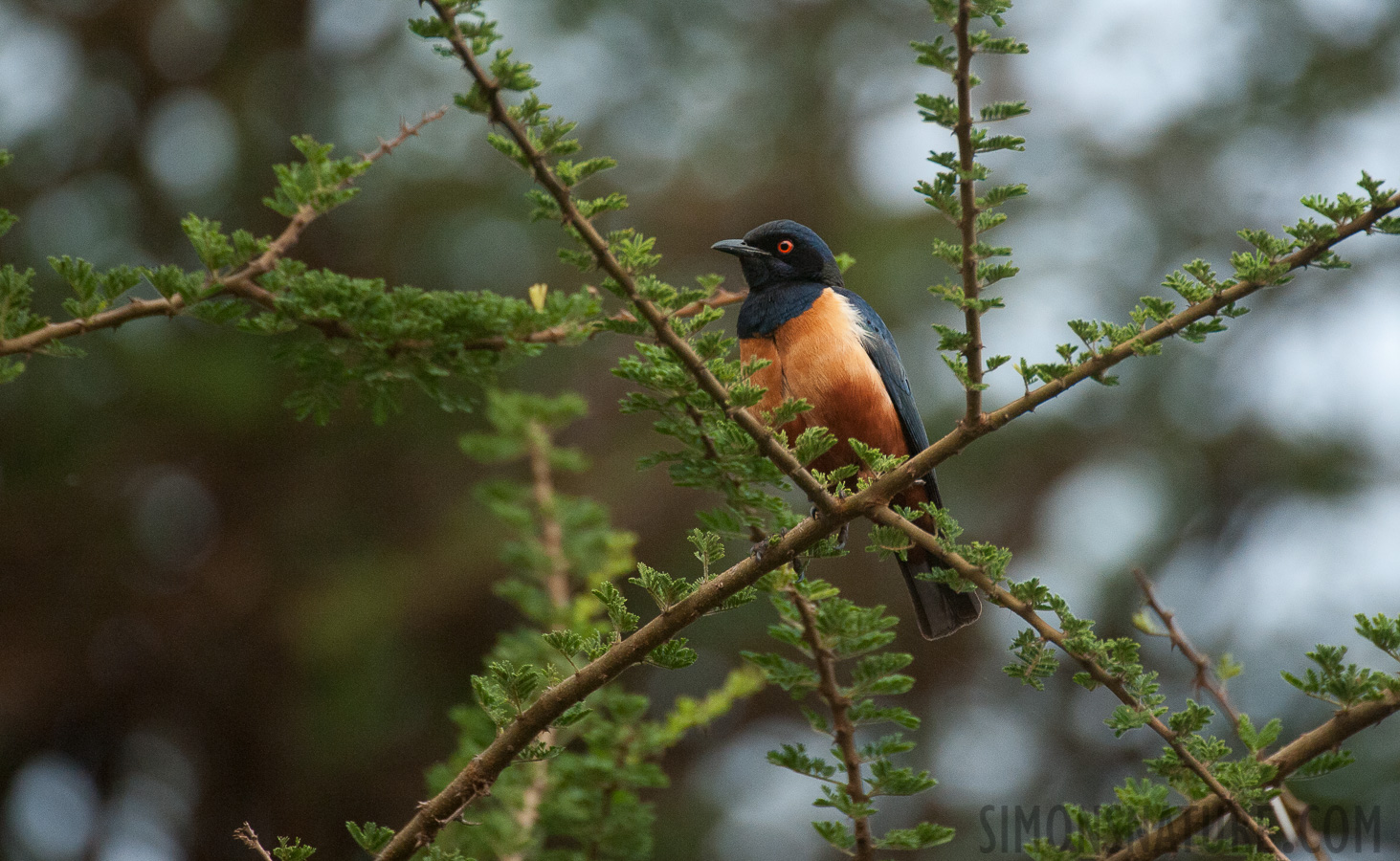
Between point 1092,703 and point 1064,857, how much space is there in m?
6.21

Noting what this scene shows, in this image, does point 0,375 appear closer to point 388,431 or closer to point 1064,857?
point 1064,857

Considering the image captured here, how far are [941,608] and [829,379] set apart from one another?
43.2 inches

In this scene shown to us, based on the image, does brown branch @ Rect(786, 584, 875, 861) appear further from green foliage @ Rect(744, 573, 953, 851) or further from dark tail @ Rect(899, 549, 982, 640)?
dark tail @ Rect(899, 549, 982, 640)

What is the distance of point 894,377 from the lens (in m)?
4.99

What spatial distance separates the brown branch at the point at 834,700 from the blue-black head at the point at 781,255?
8.47 feet

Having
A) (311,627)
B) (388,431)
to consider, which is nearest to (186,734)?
(311,627)

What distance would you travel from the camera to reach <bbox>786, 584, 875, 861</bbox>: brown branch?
2.75 m

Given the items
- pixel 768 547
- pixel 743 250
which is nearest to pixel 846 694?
pixel 768 547

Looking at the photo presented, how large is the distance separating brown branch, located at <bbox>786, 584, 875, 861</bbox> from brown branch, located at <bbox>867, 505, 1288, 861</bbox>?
1.17 feet

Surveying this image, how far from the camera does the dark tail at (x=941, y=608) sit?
4.70 meters

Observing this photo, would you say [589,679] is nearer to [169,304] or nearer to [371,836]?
[371,836]

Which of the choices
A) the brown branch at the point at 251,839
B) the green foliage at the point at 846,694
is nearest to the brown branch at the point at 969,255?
the green foliage at the point at 846,694

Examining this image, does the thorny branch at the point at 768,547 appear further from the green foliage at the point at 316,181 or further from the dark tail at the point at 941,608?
the dark tail at the point at 941,608

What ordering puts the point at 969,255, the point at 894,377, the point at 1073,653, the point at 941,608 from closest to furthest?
the point at 969,255 < the point at 1073,653 < the point at 941,608 < the point at 894,377
